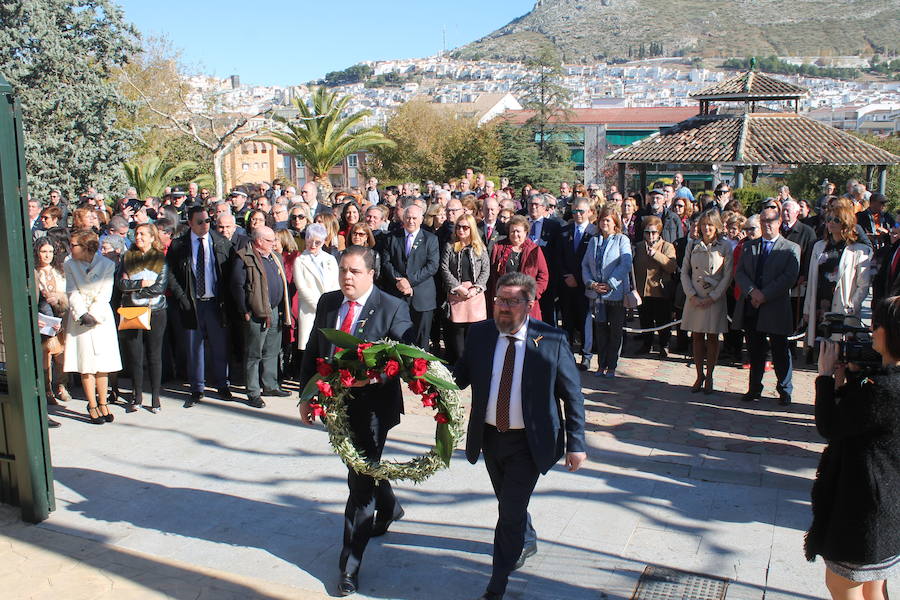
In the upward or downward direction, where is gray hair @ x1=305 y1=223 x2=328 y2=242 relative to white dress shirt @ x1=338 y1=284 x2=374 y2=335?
upward

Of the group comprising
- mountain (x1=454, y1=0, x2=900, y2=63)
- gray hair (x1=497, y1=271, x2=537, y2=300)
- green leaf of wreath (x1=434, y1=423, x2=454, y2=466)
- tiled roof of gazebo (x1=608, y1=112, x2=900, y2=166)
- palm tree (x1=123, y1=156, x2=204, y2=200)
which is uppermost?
mountain (x1=454, y1=0, x2=900, y2=63)

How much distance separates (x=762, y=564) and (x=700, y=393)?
3.94m

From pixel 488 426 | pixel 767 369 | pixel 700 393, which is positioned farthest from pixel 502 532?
pixel 767 369

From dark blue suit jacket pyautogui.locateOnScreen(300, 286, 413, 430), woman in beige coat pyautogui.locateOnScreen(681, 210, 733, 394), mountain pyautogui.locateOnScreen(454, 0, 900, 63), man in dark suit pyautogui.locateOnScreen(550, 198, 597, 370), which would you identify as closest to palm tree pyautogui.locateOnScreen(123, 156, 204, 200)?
man in dark suit pyautogui.locateOnScreen(550, 198, 597, 370)

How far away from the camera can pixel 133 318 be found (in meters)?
7.96

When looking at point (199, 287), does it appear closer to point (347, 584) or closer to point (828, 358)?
point (347, 584)

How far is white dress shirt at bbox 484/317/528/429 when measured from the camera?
454cm

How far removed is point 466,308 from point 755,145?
20.0m

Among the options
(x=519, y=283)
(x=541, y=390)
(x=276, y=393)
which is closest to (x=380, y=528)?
(x=541, y=390)

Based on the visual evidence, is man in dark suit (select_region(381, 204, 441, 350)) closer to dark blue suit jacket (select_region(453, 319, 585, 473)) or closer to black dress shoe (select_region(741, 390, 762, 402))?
black dress shoe (select_region(741, 390, 762, 402))

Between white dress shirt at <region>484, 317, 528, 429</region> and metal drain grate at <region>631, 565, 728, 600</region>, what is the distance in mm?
1261

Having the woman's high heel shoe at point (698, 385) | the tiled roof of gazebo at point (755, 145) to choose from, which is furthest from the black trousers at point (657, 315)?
the tiled roof of gazebo at point (755, 145)

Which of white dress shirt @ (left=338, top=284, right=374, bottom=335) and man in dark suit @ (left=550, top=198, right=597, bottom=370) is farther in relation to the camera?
man in dark suit @ (left=550, top=198, right=597, bottom=370)

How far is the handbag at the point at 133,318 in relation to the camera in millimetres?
7957
